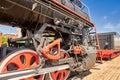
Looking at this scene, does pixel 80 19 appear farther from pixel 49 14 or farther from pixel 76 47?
pixel 49 14

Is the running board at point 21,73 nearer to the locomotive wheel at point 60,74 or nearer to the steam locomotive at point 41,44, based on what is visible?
the steam locomotive at point 41,44

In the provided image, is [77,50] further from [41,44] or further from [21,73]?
[21,73]

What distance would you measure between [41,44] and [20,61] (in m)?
0.58

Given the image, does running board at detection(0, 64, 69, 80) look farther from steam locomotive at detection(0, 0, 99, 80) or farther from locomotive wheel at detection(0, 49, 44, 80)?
locomotive wheel at detection(0, 49, 44, 80)

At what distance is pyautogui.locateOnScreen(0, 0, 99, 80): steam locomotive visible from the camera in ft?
8.40

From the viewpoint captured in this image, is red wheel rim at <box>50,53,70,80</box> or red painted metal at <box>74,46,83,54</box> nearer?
red wheel rim at <box>50,53,70,80</box>

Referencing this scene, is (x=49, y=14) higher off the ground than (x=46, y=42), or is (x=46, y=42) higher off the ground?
(x=49, y=14)

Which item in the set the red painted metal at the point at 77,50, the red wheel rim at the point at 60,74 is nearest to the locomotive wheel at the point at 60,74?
the red wheel rim at the point at 60,74

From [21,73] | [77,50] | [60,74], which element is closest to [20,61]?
[21,73]

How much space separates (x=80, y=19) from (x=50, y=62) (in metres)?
1.87

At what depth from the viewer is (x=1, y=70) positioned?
2271mm

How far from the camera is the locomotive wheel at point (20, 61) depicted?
7.79 feet

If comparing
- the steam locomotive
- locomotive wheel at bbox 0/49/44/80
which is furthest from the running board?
locomotive wheel at bbox 0/49/44/80

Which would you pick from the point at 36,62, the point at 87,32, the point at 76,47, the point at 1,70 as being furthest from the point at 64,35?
the point at 1,70
